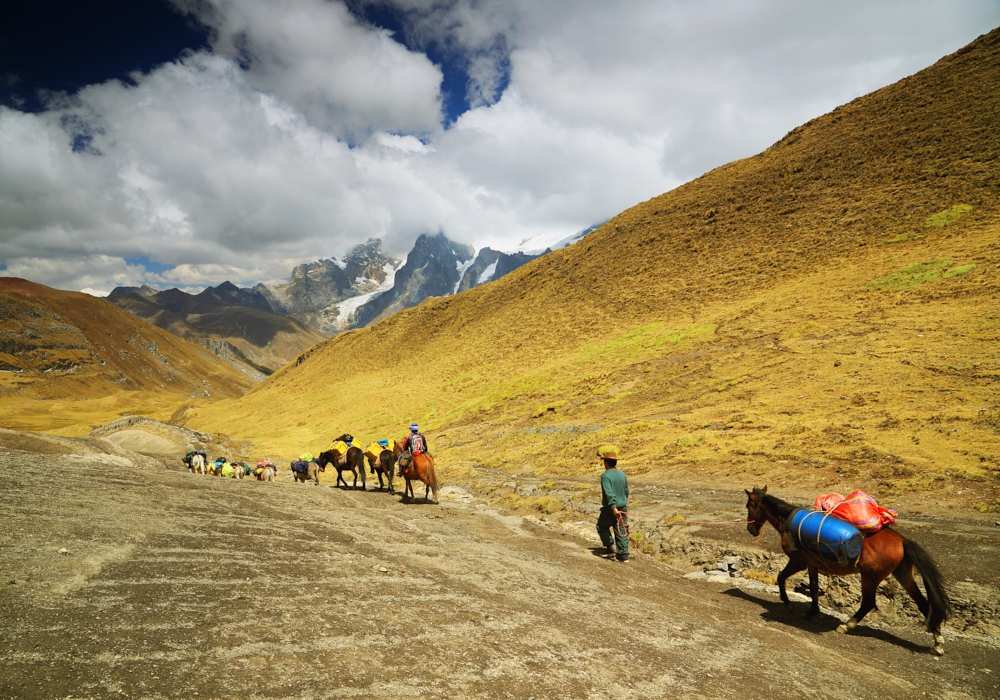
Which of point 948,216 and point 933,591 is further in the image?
point 948,216

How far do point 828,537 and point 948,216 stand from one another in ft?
120

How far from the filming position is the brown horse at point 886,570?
217 inches

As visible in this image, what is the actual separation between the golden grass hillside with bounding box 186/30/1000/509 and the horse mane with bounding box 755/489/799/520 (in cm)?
534

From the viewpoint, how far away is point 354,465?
18.0 metres

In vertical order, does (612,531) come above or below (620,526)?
below

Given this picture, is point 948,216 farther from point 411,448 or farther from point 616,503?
point 411,448

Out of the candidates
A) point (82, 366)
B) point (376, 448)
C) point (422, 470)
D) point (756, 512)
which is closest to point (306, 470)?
point (376, 448)

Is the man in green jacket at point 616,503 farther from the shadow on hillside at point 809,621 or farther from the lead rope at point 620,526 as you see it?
the shadow on hillside at point 809,621

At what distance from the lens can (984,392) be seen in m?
13.1

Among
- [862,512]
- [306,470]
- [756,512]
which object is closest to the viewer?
[862,512]

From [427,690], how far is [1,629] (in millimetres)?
3188

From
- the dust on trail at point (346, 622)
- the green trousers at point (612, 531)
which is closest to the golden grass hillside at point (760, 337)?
the green trousers at point (612, 531)

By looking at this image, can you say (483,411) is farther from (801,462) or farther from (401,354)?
(401,354)

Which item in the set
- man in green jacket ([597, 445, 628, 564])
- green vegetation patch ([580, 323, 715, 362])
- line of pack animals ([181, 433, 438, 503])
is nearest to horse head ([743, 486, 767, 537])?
man in green jacket ([597, 445, 628, 564])
